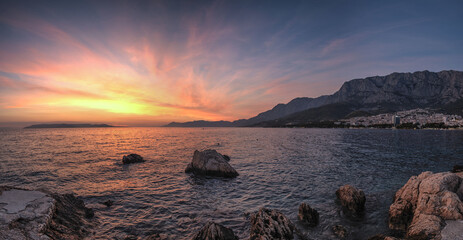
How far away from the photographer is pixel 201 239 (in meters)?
8.45

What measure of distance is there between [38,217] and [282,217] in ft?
37.2

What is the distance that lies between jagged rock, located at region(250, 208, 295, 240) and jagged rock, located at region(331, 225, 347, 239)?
109 inches

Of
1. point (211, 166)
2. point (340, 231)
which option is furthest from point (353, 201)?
point (211, 166)

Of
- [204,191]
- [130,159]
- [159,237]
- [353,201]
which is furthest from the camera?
[130,159]

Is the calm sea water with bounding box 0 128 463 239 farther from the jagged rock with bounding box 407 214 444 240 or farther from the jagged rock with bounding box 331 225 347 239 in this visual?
the jagged rock with bounding box 407 214 444 240

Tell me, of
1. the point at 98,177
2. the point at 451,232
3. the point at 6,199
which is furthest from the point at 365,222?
the point at 98,177

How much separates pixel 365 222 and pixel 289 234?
5.86 metres

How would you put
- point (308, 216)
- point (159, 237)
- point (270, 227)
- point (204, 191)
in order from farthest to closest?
point (204, 191), point (308, 216), point (159, 237), point (270, 227)

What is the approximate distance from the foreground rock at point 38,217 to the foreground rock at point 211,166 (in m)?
12.8

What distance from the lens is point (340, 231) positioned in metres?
10.5

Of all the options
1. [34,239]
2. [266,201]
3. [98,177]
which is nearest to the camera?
[34,239]

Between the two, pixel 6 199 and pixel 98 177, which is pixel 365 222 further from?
pixel 98 177

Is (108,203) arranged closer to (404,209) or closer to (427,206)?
(404,209)

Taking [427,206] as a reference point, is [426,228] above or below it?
below
